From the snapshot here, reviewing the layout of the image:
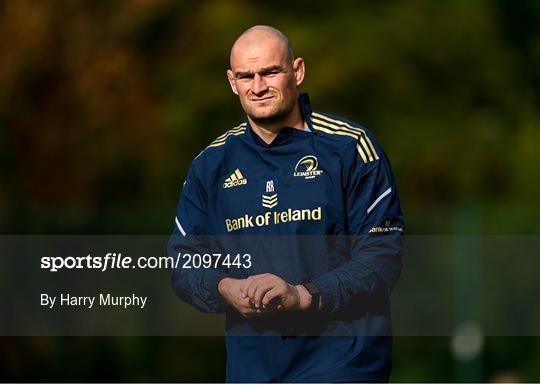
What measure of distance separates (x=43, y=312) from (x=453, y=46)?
675 cm

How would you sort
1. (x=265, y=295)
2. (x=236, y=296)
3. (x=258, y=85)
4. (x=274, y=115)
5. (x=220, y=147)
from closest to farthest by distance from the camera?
(x=265, y=295), (x=236, y=296), (x=258, y=85), (x=274, y=115), (x=220, y=147)


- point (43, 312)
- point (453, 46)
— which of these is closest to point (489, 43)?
point (453, 46)

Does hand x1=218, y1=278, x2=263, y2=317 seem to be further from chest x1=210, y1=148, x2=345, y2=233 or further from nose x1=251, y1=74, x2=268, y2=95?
nose x1=251, y1=74, x2=268, y2=95

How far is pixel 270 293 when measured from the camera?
179 inches

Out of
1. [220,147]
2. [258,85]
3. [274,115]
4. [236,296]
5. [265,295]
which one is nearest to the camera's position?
[265,295]

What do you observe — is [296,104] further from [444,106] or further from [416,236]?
[444,106]

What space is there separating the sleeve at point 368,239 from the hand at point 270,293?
6.6 inches

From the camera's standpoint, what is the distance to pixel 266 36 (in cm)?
488

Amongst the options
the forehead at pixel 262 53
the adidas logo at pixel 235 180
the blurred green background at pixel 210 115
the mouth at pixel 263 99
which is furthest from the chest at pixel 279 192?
the blurred green background at pixel 210 115

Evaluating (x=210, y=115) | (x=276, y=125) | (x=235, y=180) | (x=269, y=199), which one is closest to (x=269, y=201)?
(x=269, y=199)

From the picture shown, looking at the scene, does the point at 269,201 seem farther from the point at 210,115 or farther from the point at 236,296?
the point at 210,115

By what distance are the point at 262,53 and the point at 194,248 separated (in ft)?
A: 2.66

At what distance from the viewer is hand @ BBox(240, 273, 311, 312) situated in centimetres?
455

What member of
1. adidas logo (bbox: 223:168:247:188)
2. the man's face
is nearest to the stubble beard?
the man's face
